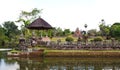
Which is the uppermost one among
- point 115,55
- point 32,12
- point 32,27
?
point 32,12

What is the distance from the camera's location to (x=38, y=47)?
151 feet

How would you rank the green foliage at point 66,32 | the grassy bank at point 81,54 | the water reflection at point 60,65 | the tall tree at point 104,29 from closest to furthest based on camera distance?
the water reflection at point 60,65 → the grassy bank at point 81,54 → the tall tree at point 104,29 → the green foliage at point 66,32

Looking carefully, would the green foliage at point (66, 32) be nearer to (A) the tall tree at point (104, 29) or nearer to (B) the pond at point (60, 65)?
(A) the tall tree at point (104, 29)

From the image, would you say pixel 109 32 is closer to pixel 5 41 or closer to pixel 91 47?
pixel 5 41

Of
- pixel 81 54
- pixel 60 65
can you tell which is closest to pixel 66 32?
pixel 81 54

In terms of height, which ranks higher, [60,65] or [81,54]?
[81,54]

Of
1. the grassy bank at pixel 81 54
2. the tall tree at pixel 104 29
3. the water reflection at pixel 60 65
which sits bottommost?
the water reflection at pixel 60 65

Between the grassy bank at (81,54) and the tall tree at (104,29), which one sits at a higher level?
the tall tree at (104,29)

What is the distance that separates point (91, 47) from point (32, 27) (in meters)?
10.2

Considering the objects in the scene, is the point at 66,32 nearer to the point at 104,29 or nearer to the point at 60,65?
the point at 104,29

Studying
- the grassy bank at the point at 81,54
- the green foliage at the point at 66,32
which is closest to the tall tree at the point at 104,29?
the green foliage at the point at 66,32

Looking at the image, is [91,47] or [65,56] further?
[91,47]

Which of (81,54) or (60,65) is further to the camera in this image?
(81,54)

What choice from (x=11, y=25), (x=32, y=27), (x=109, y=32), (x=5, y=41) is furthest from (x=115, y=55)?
Answer: (x=11, y=25)
